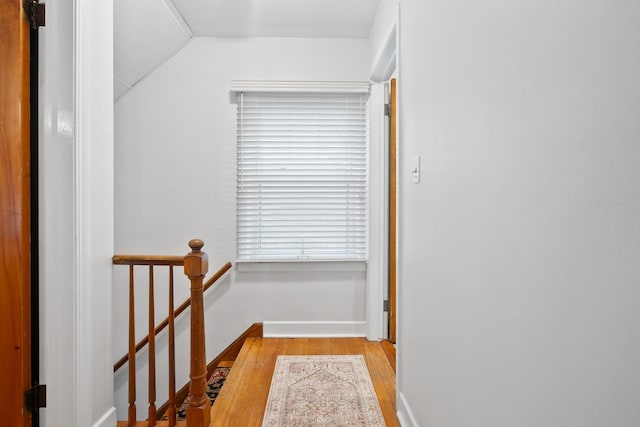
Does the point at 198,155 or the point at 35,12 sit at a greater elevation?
the point at 35,12

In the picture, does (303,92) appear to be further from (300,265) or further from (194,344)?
(194,344)

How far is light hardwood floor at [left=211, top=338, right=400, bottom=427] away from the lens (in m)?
1.93

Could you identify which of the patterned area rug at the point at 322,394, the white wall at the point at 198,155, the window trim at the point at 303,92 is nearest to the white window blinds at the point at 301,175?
the window trim at the point at 303,92

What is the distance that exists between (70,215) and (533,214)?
165 cm

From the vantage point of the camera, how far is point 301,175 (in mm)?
3045

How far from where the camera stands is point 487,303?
3.22 feet

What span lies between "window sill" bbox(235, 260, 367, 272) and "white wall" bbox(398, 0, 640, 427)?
1613 millimetres

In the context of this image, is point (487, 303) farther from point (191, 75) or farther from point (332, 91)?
point (191, 75)

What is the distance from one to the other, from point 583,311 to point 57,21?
6.44ft

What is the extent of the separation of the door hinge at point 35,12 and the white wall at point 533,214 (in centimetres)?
153

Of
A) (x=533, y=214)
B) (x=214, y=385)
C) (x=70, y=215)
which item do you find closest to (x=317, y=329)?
(x=214, y=385)

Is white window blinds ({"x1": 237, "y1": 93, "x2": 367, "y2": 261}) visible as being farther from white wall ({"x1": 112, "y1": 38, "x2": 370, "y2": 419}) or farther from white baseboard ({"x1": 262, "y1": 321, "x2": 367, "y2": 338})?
white baseboard ({"x1": 262, "y1": 321, "x2": 367, "y2": 338})

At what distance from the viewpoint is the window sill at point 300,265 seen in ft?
10.0

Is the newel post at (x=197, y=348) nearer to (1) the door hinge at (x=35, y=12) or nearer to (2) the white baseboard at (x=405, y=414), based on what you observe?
(2) the white baseboard at (x=405, y=414)
